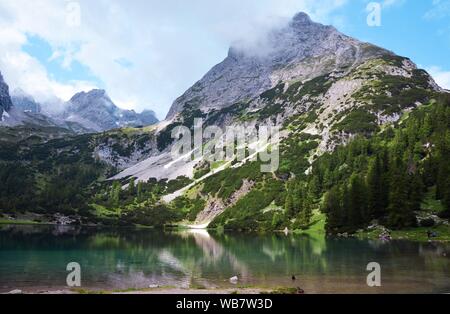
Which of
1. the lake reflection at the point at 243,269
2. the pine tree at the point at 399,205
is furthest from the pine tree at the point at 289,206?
the lake reflection at the point at 243,269

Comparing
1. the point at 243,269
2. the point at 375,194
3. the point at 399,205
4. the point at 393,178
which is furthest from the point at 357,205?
the point at 243,269

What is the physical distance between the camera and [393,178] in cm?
12538

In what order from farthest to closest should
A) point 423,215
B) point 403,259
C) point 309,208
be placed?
point 309,208
point 423,215
point 403,259

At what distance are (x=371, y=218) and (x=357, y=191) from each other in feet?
32.5

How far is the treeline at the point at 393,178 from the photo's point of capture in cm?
11806

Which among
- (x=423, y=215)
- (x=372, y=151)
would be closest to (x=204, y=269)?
(x=423, y=215)

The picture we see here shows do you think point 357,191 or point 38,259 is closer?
point 38,259

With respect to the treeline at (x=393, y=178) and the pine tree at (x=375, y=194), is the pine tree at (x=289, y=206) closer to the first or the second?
the treeline at (x=393, y=178)

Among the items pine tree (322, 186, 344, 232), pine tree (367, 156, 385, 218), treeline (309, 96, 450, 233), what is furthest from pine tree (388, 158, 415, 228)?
pine tree (322, 186, 344, 232)

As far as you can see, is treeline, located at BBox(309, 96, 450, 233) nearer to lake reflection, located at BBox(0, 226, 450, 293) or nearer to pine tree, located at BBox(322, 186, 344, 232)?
pine tree, located at BBox(322, 186, 344, 232)

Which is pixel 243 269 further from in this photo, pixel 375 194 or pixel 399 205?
pixel 375 194

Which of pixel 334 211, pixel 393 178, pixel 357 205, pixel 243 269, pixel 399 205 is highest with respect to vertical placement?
pixel 393 178

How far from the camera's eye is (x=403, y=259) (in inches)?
2564
